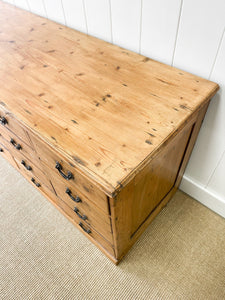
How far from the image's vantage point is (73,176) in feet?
2.37

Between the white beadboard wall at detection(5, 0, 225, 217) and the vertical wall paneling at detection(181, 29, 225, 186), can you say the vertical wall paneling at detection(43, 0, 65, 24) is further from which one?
the vertical wall paneling at detection(181, 29, 225, 186)

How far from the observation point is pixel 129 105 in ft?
2.41

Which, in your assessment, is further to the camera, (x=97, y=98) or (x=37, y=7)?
(x=37, y=7)

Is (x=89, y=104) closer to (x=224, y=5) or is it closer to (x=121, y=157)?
(x=121, y=157)

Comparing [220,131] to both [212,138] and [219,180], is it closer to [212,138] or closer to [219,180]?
[212,138]

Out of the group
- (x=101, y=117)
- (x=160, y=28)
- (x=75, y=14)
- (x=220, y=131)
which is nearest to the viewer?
(x=101, y=117)

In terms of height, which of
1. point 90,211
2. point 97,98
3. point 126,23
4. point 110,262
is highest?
point 126,23

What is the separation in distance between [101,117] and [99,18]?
1.89ft

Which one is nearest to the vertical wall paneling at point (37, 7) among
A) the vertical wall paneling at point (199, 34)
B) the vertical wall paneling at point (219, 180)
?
the vertical wall paneling at point (199, 34)

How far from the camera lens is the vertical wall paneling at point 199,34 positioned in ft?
2.23

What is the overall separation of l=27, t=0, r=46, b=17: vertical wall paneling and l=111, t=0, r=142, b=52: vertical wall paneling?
55 cm

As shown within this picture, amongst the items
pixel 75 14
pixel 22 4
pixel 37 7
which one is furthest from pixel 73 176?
pixel 22 4

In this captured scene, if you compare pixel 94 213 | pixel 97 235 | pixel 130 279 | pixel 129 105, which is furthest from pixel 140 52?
pixel 130 279

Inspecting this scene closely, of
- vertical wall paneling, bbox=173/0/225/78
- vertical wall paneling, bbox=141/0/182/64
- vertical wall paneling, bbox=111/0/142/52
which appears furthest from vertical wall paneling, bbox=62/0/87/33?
vertical wall paneling, bbox=173/0/225/78
